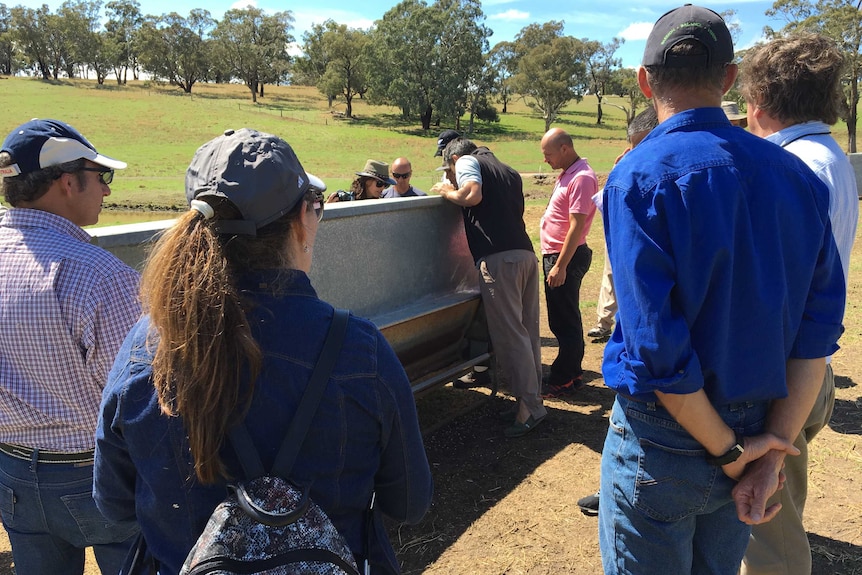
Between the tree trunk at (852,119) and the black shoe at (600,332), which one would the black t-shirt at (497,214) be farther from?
the tree trunk at (852,119)

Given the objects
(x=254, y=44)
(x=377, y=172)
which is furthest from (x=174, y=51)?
(x=377, y=172)

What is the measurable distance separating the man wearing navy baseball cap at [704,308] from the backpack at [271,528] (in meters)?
0.88

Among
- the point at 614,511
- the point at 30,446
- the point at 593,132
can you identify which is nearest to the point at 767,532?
the point at 614,511

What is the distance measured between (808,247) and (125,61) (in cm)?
11089

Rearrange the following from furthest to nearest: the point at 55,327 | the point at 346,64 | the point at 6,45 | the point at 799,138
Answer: the point at 6,45 < the point at 346,64 < the point at 799,138 < the point at 55,327

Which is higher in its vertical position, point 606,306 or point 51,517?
point 51,517

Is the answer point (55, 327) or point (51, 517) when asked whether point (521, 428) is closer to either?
point (51, 517)

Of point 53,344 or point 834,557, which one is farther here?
point 834,557

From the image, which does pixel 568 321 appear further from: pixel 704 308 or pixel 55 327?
pixel 55 327

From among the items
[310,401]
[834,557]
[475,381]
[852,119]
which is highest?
[852,119]

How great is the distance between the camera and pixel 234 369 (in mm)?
1315

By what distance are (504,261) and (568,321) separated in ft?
3.36

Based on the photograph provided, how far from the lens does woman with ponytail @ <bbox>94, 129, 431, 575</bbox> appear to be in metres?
1.31

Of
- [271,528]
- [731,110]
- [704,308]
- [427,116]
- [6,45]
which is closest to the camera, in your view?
[271,528]
